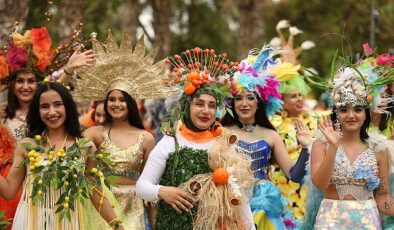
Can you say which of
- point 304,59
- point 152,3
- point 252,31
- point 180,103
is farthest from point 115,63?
point 304,59

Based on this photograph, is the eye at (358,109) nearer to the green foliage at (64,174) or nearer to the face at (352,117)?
the face at (352,117)

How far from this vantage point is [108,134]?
8633 millimetres

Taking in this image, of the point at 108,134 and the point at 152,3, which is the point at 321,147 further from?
the point at 152,3

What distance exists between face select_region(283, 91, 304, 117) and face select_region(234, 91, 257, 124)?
2235mm

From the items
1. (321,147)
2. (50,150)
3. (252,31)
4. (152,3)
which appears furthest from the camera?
(252,31)

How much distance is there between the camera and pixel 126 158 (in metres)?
8.41

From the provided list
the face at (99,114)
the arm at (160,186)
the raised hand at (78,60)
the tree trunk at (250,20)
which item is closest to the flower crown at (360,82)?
the arm at (160,186)

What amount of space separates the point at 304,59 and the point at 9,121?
25.7m

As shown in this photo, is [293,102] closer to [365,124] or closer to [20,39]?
[365,124]

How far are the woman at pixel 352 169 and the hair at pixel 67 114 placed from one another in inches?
81.1

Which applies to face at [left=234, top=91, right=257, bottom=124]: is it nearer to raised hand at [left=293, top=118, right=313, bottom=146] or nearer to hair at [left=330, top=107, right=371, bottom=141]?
raised hand at [left=293, top=118, right=313, bottom=146]

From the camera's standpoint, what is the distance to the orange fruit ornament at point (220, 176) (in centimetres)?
686

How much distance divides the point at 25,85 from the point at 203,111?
2354 millimetres

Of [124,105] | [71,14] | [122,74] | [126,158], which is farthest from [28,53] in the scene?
[71,14]
